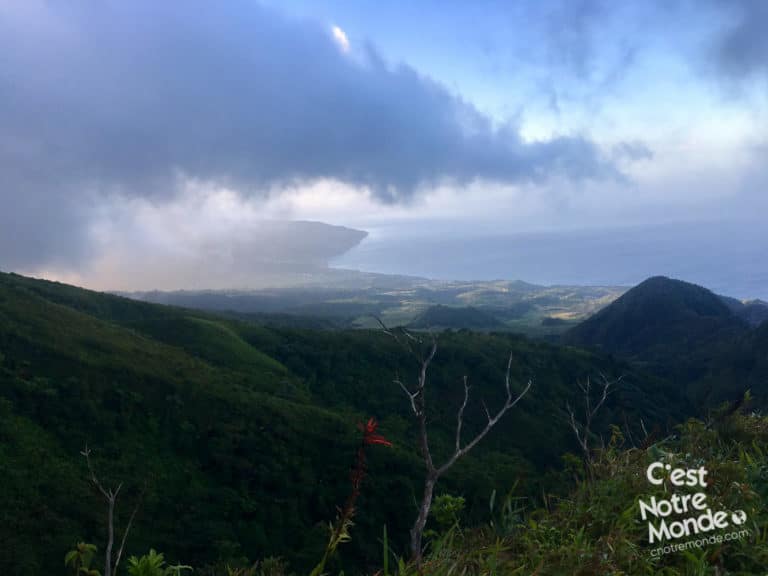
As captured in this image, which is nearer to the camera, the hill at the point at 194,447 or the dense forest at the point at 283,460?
the dense forest at the point at 283,460

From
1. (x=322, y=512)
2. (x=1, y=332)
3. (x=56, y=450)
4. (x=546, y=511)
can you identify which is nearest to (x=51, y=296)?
(x=1, y=332)

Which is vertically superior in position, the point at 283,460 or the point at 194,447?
the point at 194,447

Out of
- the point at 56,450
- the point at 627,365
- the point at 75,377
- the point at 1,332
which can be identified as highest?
the point at 1,332

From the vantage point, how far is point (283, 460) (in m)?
42.4

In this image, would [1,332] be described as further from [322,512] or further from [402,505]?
[402,505]

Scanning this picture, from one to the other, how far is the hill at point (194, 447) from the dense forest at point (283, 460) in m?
0.16

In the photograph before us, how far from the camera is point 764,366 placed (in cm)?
12206

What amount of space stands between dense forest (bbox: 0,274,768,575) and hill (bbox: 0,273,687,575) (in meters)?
0.16

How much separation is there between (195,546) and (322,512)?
1131cm

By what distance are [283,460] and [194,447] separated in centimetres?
740

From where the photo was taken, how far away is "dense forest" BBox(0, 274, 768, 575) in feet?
18.4

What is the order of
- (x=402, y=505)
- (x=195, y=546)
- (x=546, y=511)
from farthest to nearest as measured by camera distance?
(x=402, y=505), (x=195, y=546), (x=546, y=511)

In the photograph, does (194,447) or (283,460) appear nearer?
(194,447)

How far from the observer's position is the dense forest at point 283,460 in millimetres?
5621
